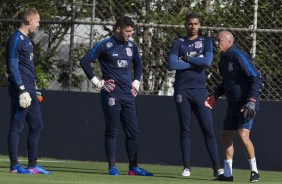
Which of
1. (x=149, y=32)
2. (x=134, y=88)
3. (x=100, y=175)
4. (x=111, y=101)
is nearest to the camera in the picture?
(x=100, y=175)

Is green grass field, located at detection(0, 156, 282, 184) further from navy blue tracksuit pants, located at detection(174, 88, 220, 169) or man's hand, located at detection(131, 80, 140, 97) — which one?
man's hand, located at detection(131, 80, 140, 97)

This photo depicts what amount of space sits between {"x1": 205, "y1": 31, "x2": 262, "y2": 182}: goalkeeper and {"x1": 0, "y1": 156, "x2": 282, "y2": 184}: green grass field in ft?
1.29

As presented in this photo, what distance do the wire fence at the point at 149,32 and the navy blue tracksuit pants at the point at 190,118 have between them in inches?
110

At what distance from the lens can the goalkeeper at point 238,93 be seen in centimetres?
1208

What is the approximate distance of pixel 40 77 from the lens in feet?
54.3

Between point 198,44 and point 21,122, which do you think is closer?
point 21,122

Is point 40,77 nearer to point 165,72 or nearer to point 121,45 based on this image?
point 165,72

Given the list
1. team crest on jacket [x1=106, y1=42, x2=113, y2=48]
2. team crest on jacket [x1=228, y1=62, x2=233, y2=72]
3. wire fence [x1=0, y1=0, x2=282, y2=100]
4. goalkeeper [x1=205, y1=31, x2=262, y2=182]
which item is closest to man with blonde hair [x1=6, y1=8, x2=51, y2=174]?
team crest on jacket [x1=106, y1=42, x2=113, y2=48]

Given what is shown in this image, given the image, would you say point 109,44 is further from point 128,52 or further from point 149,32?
point 149,32

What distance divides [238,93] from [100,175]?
6.47 ft

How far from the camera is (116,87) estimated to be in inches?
511

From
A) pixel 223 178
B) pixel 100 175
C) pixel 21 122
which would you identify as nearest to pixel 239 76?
pixel 223 178

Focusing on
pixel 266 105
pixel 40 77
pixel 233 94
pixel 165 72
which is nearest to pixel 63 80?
pixel 40 77

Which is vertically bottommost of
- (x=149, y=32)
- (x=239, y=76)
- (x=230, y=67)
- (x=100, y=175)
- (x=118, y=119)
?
(x=100, y=175)
